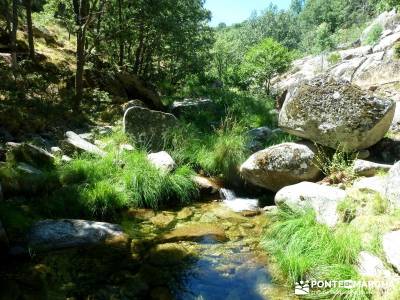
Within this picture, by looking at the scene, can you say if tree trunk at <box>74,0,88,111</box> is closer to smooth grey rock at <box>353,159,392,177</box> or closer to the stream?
the stream

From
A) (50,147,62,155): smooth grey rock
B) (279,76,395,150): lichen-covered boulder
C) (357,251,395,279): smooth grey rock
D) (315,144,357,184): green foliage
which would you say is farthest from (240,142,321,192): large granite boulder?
(50,147,62,155): smooth grey rock

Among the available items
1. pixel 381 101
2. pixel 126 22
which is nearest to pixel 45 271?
pixel 381 101

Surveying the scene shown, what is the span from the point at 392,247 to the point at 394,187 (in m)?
1.27

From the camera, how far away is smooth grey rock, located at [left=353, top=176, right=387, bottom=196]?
5.62 meters

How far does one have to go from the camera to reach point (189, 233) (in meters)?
6.29

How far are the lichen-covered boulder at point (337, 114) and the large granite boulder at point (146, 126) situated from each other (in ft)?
10.2

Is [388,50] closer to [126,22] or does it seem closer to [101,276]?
[126,22]

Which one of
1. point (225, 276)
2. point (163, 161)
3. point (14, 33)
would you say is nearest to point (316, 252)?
point (225, 276)

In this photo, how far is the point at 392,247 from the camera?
4105 mm

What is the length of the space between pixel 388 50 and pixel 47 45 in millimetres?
15802

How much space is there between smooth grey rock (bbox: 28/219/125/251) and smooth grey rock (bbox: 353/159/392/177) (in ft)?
13.9

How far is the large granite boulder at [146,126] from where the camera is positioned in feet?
30.1

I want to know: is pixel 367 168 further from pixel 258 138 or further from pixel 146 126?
pixel 146 126

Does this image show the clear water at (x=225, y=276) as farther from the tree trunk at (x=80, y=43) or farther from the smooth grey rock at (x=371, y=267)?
the tree trunk at (x=80, y=43)
